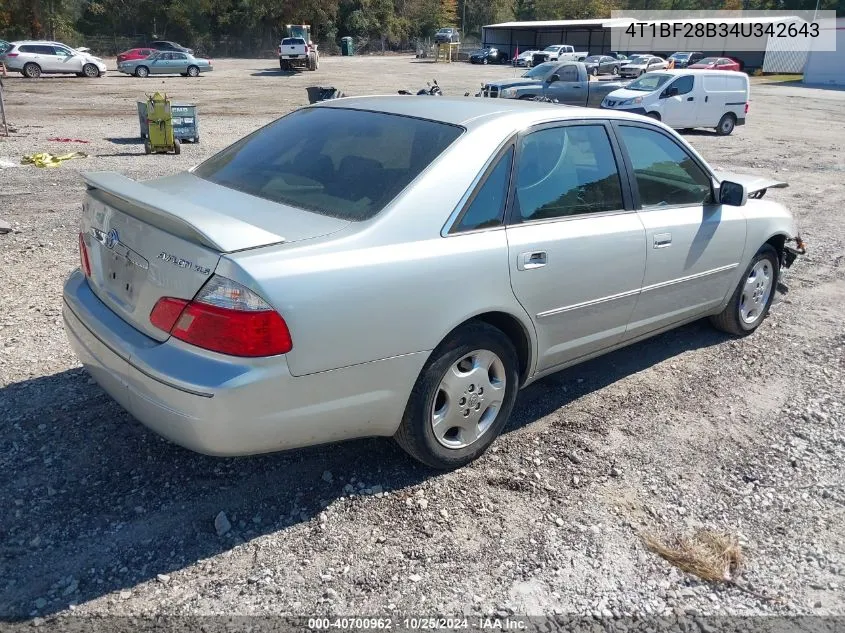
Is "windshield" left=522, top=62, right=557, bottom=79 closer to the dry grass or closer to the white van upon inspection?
the white van

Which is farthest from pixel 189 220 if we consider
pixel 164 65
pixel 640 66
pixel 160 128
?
pixel 640 66

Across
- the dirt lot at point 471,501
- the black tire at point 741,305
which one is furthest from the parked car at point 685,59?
the dirt lot at point 471,501

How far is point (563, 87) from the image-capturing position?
21656mm

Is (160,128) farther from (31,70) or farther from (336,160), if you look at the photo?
(31,70)

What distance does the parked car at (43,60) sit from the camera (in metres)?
31.2

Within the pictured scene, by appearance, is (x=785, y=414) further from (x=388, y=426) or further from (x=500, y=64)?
(x=500, y=64)

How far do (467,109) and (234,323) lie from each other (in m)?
1.81

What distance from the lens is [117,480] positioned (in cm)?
320

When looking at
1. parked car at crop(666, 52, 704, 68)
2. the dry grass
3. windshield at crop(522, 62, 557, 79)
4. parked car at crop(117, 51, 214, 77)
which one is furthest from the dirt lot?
parked car at crop(666, 52, 704, 68)

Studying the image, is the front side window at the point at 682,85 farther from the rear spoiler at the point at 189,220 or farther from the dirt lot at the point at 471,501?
the rear spoiler at the point at 189,220

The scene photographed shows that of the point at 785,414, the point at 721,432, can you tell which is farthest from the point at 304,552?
the point at 785,414

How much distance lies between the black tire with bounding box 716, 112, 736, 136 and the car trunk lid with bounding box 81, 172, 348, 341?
1914 cm

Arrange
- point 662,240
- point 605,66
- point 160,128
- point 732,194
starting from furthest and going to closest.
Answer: point 605,66 → point 160,128 → point 732,194 → point 662,240

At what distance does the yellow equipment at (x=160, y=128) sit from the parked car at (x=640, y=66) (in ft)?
111
